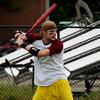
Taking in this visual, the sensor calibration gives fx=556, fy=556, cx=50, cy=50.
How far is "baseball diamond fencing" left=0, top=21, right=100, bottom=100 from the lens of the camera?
10359 millimetres

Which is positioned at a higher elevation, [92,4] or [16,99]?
[16,99]

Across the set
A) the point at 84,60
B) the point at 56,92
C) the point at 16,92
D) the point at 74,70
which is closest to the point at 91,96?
the point at 74,70

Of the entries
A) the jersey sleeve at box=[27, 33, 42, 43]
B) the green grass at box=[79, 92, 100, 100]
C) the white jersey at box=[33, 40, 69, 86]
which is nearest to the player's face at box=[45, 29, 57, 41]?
the white jersey at box=[33, 40, 69, 86]

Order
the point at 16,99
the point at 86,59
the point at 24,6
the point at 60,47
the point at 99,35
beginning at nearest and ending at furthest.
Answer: the point at 60,47 → the point at 16,99 → the point at 86,59 → the point at 99,35 → the point at 24,6

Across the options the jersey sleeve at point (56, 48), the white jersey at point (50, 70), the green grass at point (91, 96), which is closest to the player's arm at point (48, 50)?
the jersey sleeve at point (56, 48)

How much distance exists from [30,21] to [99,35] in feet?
71.9

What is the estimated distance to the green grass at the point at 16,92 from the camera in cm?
1009

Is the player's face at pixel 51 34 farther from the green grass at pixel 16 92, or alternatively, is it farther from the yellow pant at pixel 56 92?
the green grass at pixel 16 92

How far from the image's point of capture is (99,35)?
11820 mm

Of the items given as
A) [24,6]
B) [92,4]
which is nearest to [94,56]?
[24,6]

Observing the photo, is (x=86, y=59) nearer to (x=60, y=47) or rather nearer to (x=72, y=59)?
(x=72, y=59)

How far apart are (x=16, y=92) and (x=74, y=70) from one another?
3.84 feet

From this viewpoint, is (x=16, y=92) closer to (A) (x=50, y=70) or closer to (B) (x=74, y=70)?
(B) (x=74, y=70)

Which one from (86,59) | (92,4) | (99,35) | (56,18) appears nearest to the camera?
(86,59)
